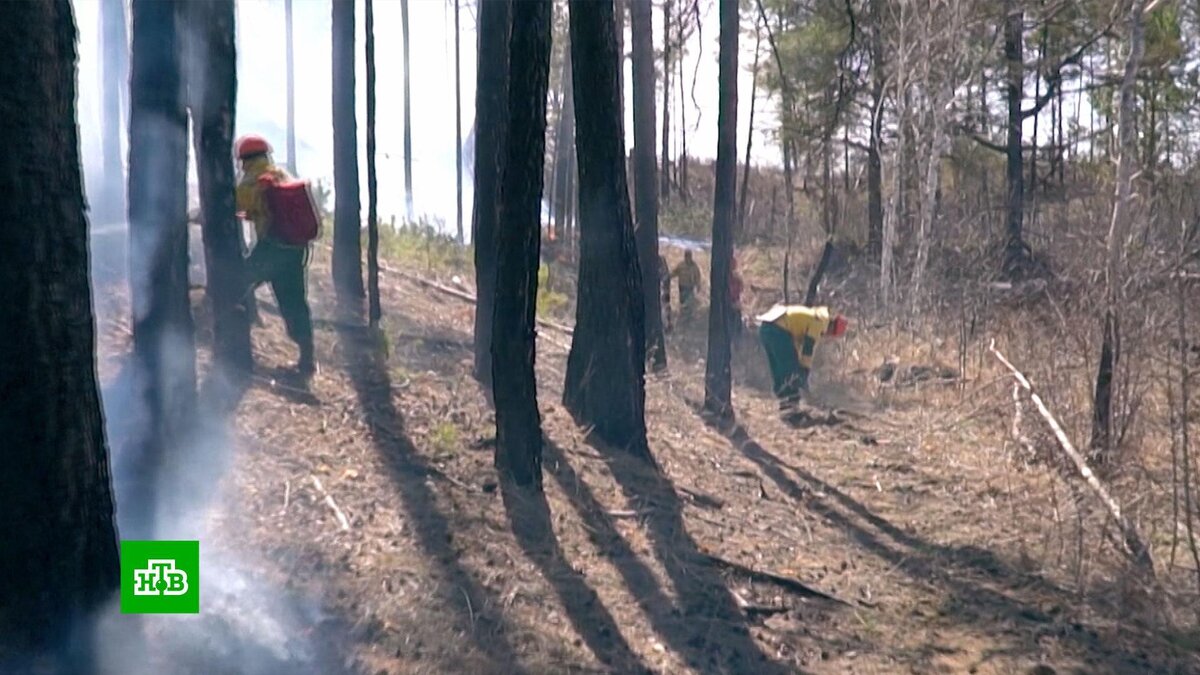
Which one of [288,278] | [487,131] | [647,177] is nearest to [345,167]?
[647,177]

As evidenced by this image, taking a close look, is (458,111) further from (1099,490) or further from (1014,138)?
(1099,490)

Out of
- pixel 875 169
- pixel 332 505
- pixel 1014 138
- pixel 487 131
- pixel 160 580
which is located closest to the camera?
pixel 160 580

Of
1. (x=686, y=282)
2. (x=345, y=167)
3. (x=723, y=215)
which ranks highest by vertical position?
(x=345, y=167)

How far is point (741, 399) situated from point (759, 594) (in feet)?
23.9

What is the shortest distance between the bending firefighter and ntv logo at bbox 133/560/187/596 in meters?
8.67

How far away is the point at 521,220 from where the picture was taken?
7523 millimetres

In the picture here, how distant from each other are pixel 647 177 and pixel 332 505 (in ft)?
26.3

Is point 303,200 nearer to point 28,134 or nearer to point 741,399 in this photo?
point 28,134

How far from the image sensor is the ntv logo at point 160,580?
16.3ft

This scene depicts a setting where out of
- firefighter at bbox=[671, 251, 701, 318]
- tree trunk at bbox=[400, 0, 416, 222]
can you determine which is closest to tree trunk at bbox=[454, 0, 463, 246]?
tree trunk at bbox=[400, 0, 416, 222]

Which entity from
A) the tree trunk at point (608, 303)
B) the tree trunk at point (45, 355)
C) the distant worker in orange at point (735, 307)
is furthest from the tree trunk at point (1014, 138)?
the tree trunk at point (45, 355)

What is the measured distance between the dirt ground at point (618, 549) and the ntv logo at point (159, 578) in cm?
25

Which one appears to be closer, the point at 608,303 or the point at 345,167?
the point at 608,303

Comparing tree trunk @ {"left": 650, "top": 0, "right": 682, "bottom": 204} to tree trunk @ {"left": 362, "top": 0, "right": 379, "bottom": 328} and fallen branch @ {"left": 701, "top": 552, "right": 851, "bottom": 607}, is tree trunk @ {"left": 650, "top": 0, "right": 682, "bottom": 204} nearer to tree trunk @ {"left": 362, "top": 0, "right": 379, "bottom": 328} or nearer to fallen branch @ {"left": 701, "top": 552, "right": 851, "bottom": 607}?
tree trunk @ {"left": 362, "top": 0, "right": 379, "bottom": 328}
